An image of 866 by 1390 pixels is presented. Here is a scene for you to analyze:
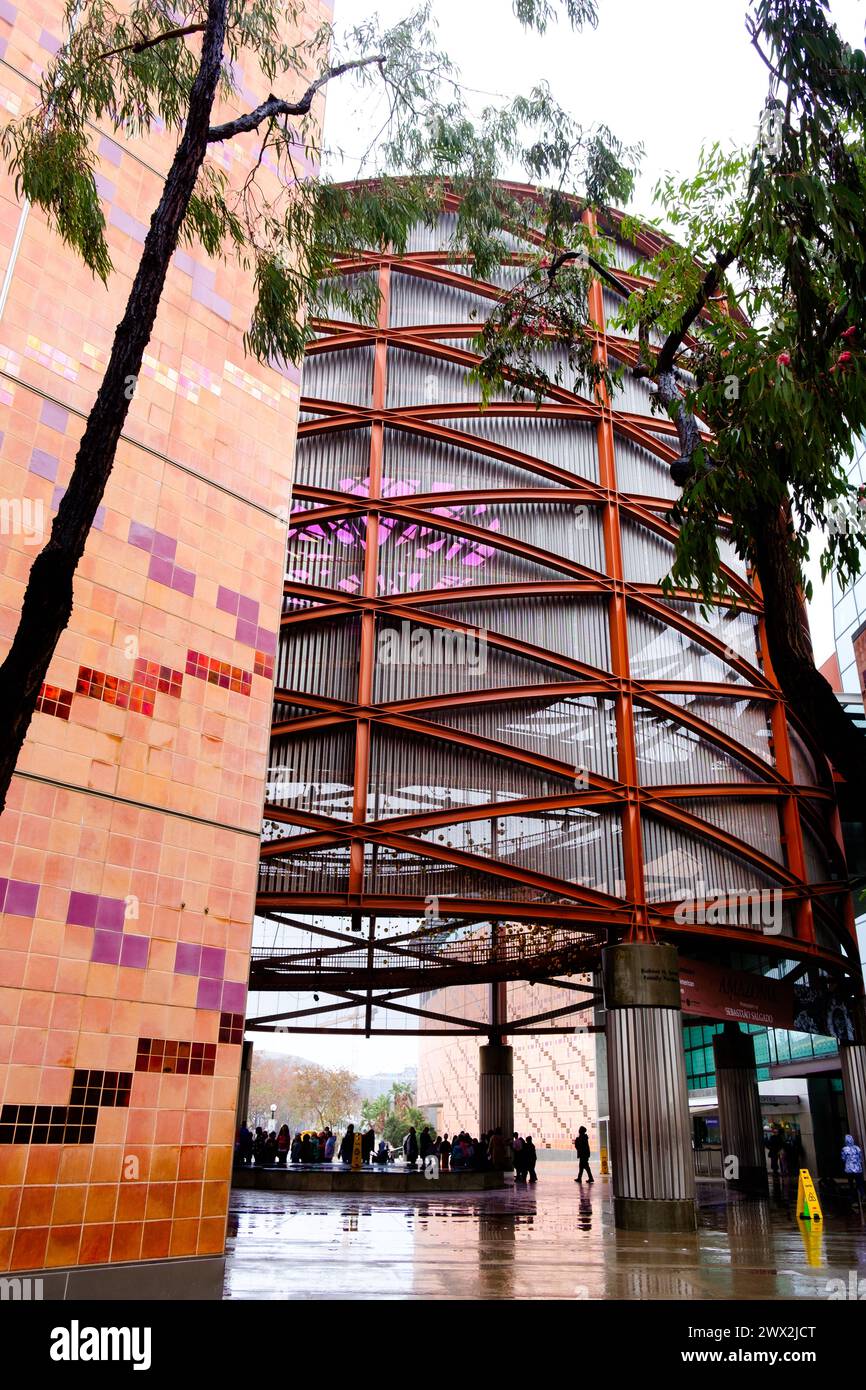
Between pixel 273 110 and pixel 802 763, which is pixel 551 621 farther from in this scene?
pixel 273 110

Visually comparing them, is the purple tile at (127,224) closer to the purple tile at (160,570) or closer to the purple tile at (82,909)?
the purple tile at (160,570)

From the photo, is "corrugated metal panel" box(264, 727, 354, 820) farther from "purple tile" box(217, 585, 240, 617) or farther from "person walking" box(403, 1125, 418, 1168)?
"person walking" box(403, 1125, 418, 1168)

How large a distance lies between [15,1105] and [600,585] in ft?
52.7

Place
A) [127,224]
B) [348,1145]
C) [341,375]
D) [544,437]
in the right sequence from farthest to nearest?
[348,1145] < [544,437] < [341,375] < [127,224]

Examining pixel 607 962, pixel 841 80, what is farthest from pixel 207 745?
pixel 607 962

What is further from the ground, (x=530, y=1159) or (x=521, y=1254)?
(x=530, y=1159)

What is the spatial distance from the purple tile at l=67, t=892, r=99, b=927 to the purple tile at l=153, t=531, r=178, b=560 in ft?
11.0

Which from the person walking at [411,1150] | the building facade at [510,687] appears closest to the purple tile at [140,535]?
the building facade at [510,687]

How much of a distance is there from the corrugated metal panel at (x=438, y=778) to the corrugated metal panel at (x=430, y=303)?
10465 mm

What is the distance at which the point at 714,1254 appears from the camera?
13359mm

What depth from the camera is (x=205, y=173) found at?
28.9 ft

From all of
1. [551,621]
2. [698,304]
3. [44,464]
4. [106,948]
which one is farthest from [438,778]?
[698,304]

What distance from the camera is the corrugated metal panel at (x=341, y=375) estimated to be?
2202cm

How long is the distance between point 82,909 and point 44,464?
3975 mm
